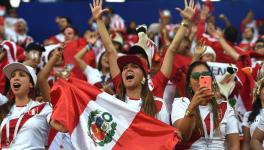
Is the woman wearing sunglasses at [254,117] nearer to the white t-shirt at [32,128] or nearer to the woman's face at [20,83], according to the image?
the white t-shirt at [32,128]

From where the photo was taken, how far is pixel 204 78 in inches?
227

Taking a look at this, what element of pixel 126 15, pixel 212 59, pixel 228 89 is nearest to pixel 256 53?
pixel 212 59

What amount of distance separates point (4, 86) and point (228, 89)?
2543 millimetres

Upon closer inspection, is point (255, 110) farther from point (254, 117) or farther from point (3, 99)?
point (3, 99)

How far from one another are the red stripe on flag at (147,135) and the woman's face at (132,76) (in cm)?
44

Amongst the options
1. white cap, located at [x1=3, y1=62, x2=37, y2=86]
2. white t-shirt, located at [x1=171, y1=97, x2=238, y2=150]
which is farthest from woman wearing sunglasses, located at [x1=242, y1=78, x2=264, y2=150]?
white cap, located at [x1=3, y1=62, x2=37, y2=86]

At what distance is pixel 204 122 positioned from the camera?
21.0ft

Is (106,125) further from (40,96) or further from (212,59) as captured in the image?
(212,59)

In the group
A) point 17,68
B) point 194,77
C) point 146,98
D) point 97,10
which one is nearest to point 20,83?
point 17,68

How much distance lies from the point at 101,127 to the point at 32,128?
2.22 ft

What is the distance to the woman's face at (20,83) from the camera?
6.84 meters

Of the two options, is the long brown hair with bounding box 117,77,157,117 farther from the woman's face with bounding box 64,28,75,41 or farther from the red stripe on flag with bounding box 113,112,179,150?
the woman's face with bounding box 64,28,75,41

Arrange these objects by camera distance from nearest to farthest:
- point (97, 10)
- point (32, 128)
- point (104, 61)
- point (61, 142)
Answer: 1. point (32, 128)
2. point (61, 142)
3. point (97, 10)
4. point (104, 61)

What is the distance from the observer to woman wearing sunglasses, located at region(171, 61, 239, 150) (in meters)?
6.17
